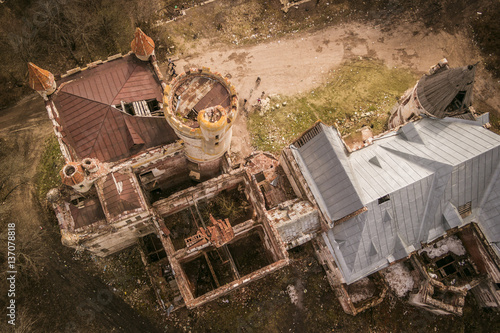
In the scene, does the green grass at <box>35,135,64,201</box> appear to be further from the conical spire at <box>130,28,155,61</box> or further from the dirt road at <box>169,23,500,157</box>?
the dirt road at <box>169,23,500,157</box>

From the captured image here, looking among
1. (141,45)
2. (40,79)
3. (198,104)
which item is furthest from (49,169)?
(198,104)

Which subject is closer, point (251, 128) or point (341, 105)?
point (251, 128)

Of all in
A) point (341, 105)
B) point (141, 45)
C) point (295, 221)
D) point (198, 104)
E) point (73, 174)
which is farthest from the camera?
point (341, 105)

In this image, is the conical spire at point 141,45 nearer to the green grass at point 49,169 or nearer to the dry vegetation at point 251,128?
the dry vegetation at point 251,128

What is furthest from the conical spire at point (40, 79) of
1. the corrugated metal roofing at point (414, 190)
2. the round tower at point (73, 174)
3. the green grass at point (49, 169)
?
the corrugated metal roofing at point (414, 190)

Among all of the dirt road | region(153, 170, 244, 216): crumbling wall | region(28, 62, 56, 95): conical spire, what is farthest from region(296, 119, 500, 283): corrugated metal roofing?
region(28, 62, 56, 95): conical spire

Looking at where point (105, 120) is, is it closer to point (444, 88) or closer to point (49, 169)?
point (49, 169)

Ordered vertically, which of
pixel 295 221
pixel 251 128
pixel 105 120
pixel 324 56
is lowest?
pixel 295 221
